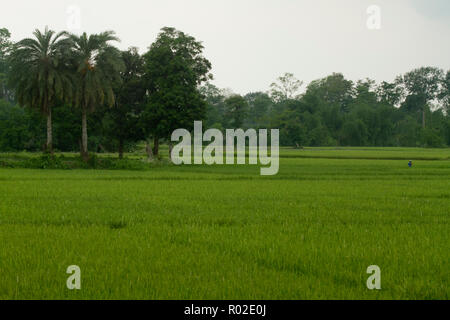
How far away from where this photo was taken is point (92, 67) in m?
35.5

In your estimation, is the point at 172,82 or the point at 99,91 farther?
the point at 172,82

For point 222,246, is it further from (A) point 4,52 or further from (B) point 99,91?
(A) point 4,52

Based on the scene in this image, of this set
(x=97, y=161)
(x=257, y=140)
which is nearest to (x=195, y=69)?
(x=97, y=161)

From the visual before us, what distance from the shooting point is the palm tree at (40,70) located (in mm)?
33781

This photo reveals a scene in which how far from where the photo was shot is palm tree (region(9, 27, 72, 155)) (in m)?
33.8

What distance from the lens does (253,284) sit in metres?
6.30

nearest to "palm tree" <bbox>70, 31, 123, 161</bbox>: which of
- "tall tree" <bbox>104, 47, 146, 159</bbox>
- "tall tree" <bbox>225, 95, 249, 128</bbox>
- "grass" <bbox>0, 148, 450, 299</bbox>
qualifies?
"tall tree" <bbox>104, 47, 146, 159</bbox>

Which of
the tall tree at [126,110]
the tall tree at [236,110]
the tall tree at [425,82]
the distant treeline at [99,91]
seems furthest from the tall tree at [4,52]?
the tall tree at [425,82]

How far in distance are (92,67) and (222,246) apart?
99.9 ft

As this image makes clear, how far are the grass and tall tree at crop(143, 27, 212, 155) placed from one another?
22950 millimetres

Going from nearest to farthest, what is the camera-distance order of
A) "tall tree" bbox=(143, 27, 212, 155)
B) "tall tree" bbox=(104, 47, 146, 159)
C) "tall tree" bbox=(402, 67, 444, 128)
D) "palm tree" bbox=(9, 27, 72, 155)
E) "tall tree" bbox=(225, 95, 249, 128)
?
"palm tree" bbox=(9, 27, 72, 155), "tall tree" bbox=(143, 27, 212, 155), "tall tree" bbox=(104, 47, 146, 159), "tall tree" bbox=(225, 95, 249, 128), "tall tree" bbox=(402, 67, 444, 128)

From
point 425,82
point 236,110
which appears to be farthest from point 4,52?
point 425,82

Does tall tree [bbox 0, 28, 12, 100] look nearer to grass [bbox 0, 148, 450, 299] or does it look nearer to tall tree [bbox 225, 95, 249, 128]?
tall tree [bbox 225, 95, 249, 128]

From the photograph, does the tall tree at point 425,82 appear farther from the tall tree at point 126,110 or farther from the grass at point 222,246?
the grass at point 222,246
